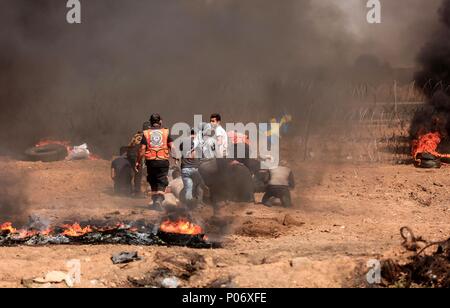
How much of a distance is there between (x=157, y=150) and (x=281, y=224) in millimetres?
2417

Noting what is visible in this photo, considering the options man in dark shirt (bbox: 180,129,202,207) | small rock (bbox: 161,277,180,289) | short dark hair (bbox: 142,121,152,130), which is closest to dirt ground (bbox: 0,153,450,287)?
small rock (bbox: 161,277,180,289)

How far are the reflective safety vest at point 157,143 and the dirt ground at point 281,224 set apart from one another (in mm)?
995

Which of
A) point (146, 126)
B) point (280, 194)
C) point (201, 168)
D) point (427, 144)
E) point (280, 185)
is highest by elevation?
point (146, 126)

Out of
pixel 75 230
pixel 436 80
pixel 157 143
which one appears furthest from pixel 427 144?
pixel 75 230

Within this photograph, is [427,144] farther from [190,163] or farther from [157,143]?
[157,143]

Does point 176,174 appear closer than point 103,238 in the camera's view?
No

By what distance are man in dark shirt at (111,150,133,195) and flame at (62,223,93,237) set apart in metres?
2.97

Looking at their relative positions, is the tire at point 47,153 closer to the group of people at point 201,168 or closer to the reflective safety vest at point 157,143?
the group of people at point 201,168

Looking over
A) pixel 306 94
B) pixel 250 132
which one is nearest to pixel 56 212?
pixel 250 132

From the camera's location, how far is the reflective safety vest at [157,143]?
974cm

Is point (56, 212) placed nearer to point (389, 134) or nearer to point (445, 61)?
point (389, 134)

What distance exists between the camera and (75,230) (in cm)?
859
